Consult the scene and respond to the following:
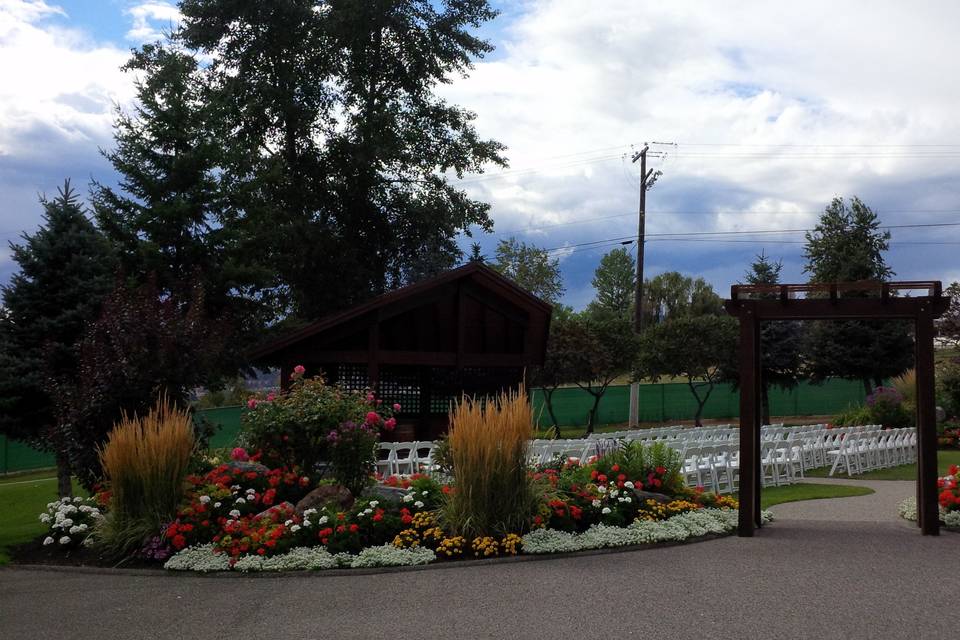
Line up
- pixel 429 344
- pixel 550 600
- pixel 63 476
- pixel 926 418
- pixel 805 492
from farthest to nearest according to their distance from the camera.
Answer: pixel 429 344 < pixel 805 492 < pixel 63 476 < pixel 926 418 < pixel 550 600

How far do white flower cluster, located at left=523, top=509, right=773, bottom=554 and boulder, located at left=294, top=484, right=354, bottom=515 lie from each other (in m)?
2.03

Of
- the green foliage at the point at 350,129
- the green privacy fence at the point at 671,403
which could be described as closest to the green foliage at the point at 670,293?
the green privacy fence at the point at 671,403

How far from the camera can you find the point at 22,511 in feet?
43.8

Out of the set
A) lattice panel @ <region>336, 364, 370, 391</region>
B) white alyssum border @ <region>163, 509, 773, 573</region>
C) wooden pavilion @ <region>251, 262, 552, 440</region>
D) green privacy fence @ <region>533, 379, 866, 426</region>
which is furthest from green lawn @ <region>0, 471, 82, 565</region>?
green privacy fence @ <region>533, 379, 866, 426</region>

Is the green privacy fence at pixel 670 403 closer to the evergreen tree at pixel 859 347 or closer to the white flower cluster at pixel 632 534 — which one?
the evergreen tree at pixel 859 347

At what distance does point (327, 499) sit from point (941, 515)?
21.6 feet

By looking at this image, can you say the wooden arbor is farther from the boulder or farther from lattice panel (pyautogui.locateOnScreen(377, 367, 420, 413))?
lattice panel (pyautogui.locateOnScreen(377, 367, 420, 413))

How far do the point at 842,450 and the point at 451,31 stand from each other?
18156 mm

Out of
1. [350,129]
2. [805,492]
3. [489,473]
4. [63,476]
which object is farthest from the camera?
[350,129]

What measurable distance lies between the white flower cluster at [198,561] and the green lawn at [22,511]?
175cm

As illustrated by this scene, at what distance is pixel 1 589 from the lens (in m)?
7.43

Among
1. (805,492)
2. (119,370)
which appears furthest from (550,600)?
(805,492)

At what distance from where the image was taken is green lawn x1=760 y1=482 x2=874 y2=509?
13.1m

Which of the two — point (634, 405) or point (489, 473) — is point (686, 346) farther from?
point (489, 473)
